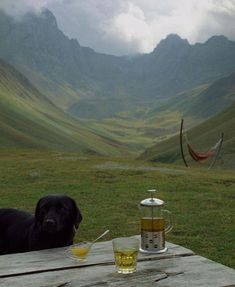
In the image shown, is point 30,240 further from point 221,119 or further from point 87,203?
point 221,119

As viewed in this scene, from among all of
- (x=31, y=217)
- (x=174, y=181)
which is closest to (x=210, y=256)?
(x=31, y=217)

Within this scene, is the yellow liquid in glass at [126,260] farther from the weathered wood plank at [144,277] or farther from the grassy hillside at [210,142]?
the grassy hillside at [210,142]

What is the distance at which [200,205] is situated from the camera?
2134 centimetres

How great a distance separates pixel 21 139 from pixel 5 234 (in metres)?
133

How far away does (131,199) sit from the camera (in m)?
23.3

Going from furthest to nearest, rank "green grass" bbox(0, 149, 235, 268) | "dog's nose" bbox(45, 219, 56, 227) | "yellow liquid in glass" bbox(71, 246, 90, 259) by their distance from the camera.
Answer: "green grass" bbox(0, 149, 235, 268) < "dog's nose" bbox(45, 219, 56, 227) < "yellow liquid in glass" bbox(71, 246, 90, 259)

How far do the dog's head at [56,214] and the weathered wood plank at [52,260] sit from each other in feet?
2.62

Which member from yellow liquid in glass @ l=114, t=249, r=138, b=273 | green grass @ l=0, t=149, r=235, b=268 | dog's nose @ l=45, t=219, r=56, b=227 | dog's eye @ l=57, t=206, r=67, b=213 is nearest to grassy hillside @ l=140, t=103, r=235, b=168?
green grass @ l=0, t=149, r=235, b=268

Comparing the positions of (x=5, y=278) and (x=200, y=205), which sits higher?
(x=200, y=205)

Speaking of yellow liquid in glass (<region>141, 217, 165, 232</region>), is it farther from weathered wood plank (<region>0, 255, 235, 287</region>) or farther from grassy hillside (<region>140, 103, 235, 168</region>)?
grassy hillside (<region>140, 103, 235, 168</region>)

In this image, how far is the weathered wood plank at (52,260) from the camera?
5434 mm

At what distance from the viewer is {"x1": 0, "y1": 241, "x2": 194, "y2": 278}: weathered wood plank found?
214 inches

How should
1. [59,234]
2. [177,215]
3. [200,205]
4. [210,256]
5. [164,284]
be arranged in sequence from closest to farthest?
[164,284]
[59,234]
[210,256]
[177,215]
[200,205]

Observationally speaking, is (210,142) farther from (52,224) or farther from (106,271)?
(106,271)
